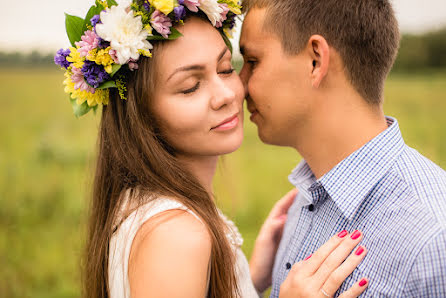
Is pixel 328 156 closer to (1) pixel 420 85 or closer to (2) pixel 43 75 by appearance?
(2) pixel 43 75

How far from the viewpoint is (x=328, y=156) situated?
8.07 ft

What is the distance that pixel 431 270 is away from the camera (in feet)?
5.92

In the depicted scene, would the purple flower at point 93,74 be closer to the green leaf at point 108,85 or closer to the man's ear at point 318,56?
the green leaf at point 108,85

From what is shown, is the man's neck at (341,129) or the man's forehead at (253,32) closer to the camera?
the man's neck at (341,129)

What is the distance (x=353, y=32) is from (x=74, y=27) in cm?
148

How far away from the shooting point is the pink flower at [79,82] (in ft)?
7.66

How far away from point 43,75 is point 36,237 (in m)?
6.65

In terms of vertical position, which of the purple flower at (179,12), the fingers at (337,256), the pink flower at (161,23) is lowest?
the fingers at (337,256)

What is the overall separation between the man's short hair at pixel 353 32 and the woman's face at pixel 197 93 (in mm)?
397

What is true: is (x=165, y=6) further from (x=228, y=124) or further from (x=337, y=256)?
(x=337, y=256)

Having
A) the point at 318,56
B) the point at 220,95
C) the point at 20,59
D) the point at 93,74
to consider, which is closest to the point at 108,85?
the point at 93,74

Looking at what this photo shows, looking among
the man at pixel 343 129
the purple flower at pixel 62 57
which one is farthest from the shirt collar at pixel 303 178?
the purple flower at pixel 62 57

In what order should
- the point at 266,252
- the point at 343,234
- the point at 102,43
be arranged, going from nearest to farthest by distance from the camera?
the point at 343,234, the point at 102,43, the point at 266,252

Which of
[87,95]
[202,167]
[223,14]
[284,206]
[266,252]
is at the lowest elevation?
[266,252]
